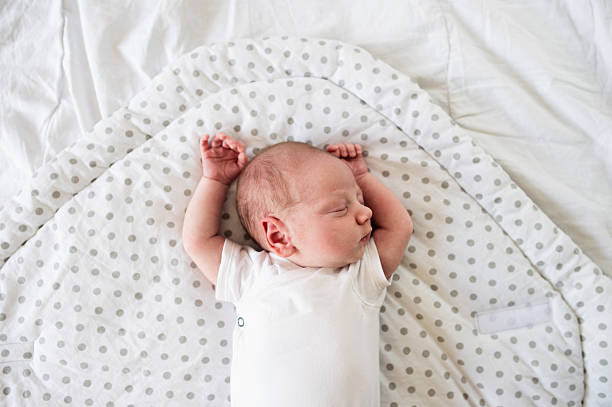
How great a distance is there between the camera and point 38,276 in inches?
44.0

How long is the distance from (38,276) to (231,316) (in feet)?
1.42

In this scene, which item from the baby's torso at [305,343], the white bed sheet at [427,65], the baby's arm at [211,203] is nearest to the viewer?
the baby's torso at [305,343]

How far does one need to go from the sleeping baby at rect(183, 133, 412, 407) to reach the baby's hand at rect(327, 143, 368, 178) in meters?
0.01

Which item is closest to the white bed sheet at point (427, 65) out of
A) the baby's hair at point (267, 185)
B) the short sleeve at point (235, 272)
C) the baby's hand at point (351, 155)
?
the baby's hand at point (351, 155)

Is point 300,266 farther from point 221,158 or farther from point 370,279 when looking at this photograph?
point 221,158

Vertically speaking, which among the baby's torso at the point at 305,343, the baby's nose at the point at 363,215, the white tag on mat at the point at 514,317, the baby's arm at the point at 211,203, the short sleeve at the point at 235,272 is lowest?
the white tag on mat at the point at 514,317

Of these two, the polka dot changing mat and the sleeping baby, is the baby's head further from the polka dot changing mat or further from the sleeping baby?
the polka dot changing mat

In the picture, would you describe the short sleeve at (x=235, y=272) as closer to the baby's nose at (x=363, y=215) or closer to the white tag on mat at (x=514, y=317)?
the baby's nose at (x=363, y=215)

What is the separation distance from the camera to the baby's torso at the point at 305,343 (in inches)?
37.9

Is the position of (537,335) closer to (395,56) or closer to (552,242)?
(552,242)

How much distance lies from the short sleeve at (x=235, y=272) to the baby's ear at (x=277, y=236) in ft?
0.18

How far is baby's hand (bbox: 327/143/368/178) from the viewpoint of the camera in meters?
1.12

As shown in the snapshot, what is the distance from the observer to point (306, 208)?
1.01 meters

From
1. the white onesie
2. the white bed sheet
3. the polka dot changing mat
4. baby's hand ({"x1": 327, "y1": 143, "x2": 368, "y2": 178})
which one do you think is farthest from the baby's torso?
the white bed sheet
